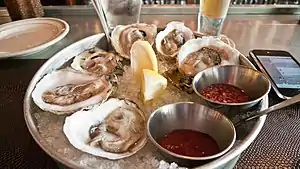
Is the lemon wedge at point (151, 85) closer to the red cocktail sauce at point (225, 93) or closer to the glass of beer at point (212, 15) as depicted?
the red cocktail sauce at point (225, 93)

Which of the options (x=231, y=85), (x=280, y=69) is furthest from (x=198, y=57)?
(x=280, y=69)

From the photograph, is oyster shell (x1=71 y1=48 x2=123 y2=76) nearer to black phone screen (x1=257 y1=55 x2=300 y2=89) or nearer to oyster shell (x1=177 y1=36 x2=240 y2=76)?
oyster shell (x1=177 y1=36 x2=240 y2=76)

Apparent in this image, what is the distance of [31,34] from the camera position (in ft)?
3.71

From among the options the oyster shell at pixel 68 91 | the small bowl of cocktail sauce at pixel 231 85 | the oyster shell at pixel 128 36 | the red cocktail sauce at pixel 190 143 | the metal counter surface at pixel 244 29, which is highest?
the oyster shell at pixel 128 36

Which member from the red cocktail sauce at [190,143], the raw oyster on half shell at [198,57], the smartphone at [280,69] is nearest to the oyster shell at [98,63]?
the raw oyster on half shell at [198,57]

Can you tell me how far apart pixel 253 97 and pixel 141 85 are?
249 millimetres

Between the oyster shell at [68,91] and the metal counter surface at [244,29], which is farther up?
the oyster shell at [68,91]

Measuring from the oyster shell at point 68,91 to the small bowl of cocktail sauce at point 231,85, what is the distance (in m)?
0.21

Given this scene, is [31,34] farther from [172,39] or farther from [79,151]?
[79,151]

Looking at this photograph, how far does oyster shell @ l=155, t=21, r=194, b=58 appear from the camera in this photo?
867 mm

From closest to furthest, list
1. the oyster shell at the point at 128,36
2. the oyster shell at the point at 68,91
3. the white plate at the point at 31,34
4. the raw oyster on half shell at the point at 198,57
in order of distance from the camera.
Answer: the oyster shell at the point at 68,91, the raw oyster on half shell at the point at 198,57, the oyster shell at the point at 128,36, the white plate at the point at 31,34

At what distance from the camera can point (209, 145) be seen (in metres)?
0.59

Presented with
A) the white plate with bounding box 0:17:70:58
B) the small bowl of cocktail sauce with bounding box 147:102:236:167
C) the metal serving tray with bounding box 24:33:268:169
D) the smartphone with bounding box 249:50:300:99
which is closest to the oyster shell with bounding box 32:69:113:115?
the metal serving tray with bounding box 24:33:268:169

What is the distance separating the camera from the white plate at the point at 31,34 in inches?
40.6
